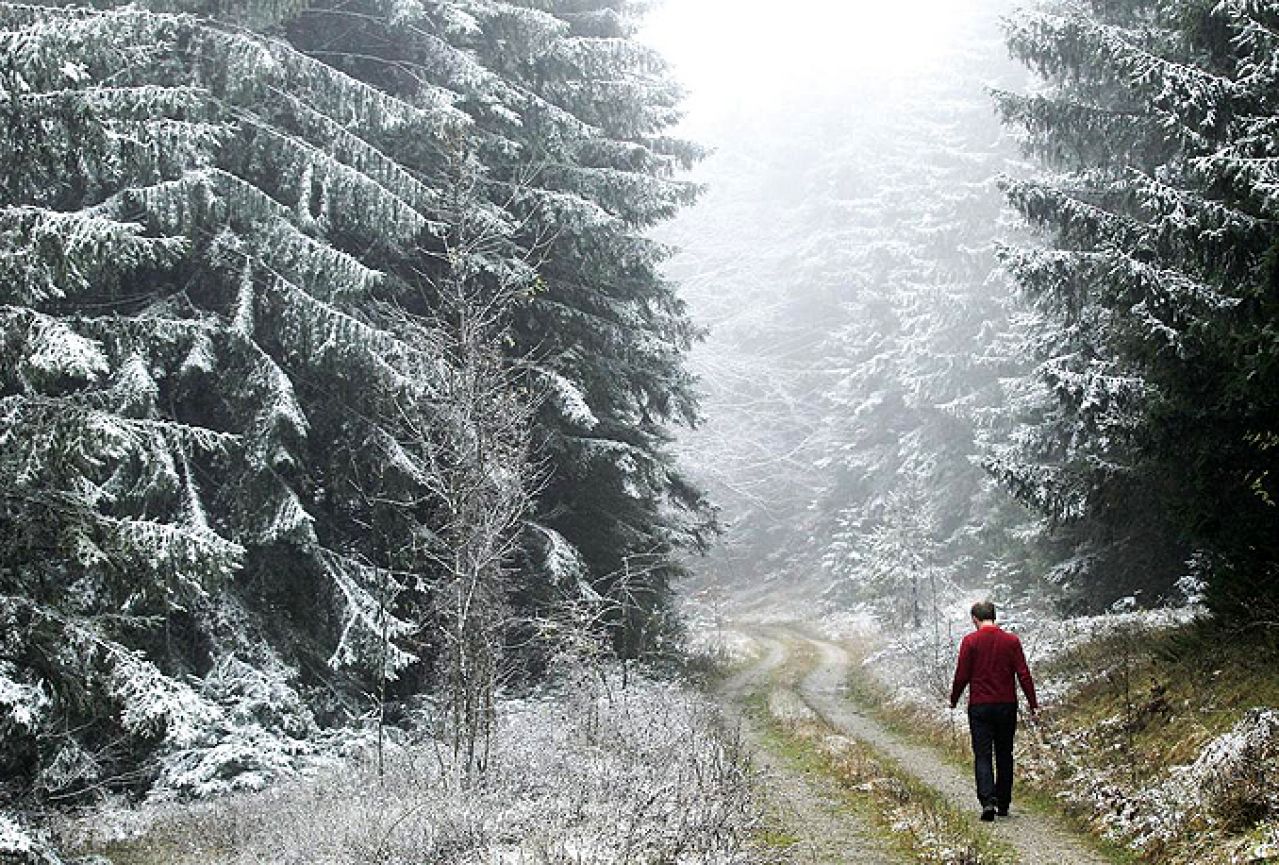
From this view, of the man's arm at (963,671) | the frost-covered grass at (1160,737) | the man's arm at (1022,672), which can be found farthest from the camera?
the man's arm at (963,671)

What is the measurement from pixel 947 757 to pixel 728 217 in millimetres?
54578

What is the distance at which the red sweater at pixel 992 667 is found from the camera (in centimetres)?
812

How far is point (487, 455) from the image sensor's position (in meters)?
10.9

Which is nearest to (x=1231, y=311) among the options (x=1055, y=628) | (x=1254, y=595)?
(x=1254, y=595)

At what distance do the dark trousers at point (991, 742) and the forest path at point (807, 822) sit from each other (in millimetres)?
1050

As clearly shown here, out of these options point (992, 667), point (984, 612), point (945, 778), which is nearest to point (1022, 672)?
point (992, 667)

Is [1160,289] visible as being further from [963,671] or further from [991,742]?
[991,742]

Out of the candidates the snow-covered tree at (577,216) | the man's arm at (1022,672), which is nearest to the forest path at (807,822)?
the man's arm at (1022,672)

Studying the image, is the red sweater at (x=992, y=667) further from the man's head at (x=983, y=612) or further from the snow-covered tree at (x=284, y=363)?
the snow-covered tree at (x=284, y=363)

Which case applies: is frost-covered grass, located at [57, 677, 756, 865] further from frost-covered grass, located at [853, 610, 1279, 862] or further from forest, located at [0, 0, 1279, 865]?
frost-covered grass, located at [853, 610, 1279, 862]

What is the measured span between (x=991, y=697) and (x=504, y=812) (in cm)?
436

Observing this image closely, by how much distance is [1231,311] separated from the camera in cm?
1002

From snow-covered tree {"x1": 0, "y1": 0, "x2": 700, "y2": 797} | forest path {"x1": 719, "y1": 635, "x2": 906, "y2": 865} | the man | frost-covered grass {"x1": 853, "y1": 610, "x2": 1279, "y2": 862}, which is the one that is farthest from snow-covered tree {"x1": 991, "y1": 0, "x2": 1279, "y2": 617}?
snow-covered tree {"x1": 0, "y1": 0, "x2": 700, "y2": 797}

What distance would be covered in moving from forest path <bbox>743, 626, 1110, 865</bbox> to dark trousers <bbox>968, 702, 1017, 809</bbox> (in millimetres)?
271
